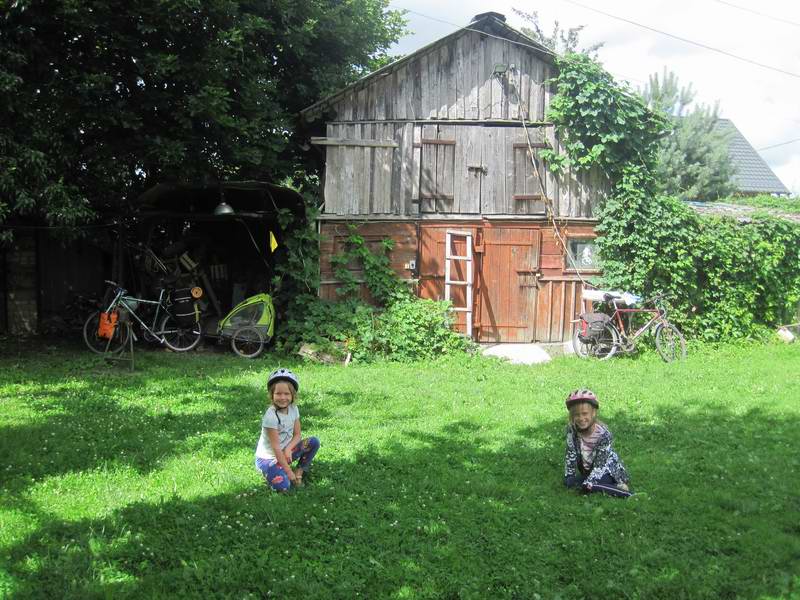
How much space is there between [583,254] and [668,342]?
93.2 inches

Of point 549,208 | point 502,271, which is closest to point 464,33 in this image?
point 549,208

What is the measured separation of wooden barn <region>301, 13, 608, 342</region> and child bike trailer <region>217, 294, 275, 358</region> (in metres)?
1.28

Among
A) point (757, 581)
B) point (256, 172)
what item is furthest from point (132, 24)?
point (757, 581)

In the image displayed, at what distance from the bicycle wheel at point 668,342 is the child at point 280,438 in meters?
8.33

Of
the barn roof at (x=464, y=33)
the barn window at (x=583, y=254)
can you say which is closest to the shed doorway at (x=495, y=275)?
the barn window at (x=583, y=254)

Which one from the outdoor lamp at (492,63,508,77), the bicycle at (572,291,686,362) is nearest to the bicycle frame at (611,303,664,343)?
the bicycle at (572,291,686,362)

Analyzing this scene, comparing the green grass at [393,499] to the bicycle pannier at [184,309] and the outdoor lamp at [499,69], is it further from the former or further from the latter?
the outdoor lamp at [499,69]

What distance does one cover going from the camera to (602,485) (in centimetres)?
515

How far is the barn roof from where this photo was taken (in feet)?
40.8

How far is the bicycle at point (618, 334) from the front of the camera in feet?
38.5

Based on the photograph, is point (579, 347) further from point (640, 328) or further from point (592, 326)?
point (640, 328)

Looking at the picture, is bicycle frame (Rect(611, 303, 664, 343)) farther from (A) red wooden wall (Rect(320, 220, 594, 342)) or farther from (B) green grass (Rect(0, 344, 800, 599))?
(B) green grass (Rect(0, 344, 800, 599))

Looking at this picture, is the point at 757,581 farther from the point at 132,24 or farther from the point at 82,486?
the point at 132,24

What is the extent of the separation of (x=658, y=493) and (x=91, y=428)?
5155 mm
